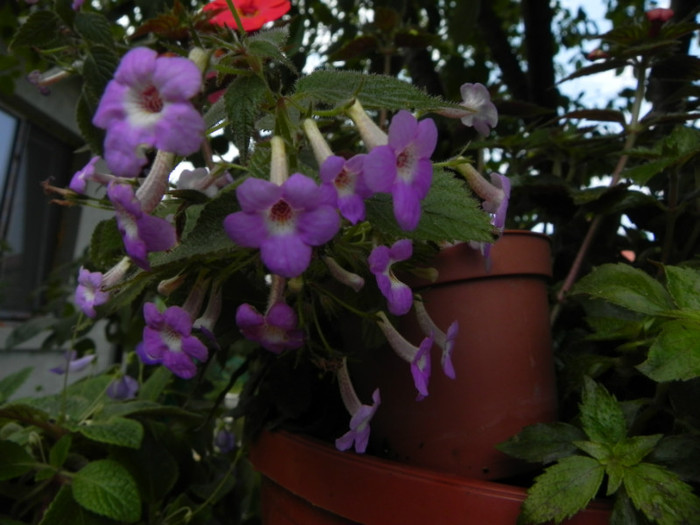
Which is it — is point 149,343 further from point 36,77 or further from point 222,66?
point 36,77

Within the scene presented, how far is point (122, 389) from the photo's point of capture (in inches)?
31.1

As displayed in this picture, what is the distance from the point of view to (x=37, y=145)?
208cm

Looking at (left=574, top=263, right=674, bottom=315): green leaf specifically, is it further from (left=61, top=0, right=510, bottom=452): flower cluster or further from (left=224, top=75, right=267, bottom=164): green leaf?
(left=224, top=75, right=267, bottom=164): green leaf

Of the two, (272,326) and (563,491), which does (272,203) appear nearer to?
(272,326)

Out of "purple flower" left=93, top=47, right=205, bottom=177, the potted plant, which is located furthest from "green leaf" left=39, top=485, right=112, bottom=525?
"purple flower" left=93, top=47, right=205, bottom=177

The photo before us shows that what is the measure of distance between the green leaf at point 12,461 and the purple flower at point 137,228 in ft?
1.17

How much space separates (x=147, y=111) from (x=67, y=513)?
0.43 meters

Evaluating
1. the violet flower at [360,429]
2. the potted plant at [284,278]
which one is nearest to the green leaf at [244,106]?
the potted plant at [284,278]

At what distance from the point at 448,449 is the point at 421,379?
0.42 ft

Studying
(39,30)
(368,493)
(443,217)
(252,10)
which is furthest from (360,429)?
(39,30)

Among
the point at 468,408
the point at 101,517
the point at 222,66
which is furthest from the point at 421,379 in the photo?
the point at 101,517

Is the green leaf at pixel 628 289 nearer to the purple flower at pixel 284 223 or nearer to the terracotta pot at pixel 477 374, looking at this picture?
the terracotta pot at pixel 477 374

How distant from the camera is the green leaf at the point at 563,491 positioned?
37 cm

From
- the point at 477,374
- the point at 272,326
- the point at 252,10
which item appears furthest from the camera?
the point at 252,10
